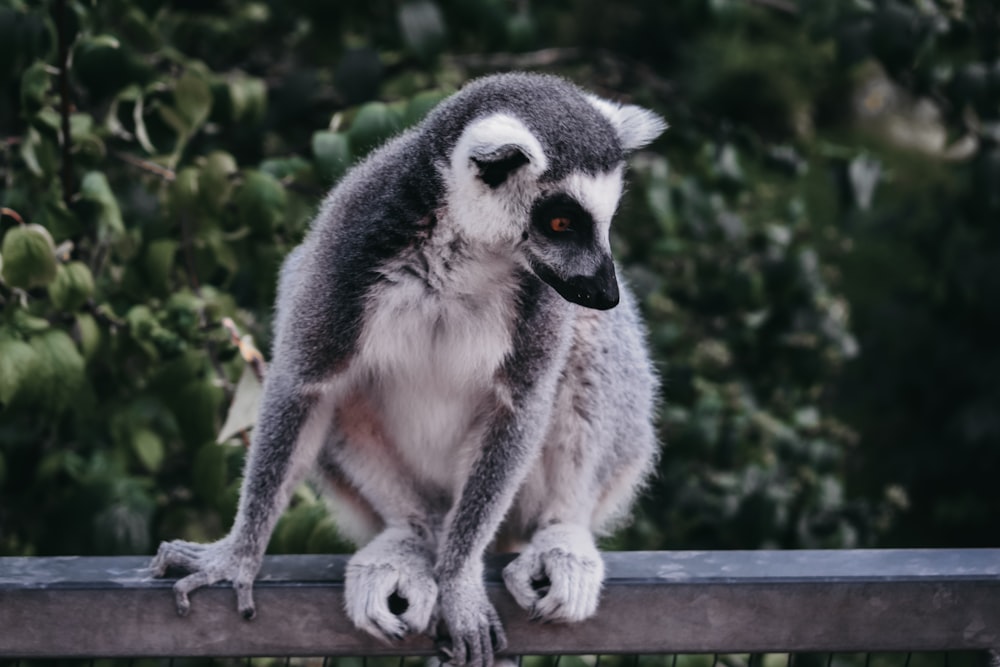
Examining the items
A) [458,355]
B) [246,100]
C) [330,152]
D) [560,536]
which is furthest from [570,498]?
[246,100]

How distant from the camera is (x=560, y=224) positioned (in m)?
2.39

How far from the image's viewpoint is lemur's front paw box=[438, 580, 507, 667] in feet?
7.52

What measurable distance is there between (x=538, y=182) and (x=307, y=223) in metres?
1.06

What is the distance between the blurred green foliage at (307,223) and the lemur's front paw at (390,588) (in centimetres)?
29

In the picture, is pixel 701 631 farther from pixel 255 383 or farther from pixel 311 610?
pixel 255 383

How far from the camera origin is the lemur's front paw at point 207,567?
208 centimetres

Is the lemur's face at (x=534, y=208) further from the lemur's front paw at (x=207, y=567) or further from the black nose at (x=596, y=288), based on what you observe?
the lemur's front paw at (x=207, y=567)

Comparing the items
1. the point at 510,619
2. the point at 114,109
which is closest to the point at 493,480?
the point at 510,619

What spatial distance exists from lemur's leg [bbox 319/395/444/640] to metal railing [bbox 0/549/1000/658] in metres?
0.33

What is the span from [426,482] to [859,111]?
1026cm

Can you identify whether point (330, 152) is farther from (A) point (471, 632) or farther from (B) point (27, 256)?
(A) point (471, 632)

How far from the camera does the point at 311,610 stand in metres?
2.12

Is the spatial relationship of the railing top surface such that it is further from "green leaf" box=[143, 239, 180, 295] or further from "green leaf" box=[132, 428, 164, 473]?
"green leaf" box=[132, 428, 164, 473]

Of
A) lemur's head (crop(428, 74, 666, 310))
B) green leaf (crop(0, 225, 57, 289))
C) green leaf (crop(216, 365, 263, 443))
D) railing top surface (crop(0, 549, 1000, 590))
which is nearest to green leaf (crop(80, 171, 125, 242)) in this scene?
green leaf (crop(0, 225, 57, 289))
